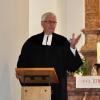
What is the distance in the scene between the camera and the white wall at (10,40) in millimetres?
4152

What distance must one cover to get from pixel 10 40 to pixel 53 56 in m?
0.65

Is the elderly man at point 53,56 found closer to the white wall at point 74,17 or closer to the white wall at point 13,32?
the white wall at point 13,32

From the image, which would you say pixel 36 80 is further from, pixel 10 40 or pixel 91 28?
pixel 91 28

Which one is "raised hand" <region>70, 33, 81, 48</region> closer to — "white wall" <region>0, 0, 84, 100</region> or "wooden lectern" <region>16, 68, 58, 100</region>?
"wooden lectern" <region>16, 68, 58, 100</region>

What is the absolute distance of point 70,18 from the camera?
22.4ft

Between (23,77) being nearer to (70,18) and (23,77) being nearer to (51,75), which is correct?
(51,75)

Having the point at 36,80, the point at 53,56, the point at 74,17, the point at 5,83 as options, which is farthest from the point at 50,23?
the point at 74,17

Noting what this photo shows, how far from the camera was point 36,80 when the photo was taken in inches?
144

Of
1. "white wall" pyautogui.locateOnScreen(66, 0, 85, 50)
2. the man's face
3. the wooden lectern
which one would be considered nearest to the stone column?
the man's face

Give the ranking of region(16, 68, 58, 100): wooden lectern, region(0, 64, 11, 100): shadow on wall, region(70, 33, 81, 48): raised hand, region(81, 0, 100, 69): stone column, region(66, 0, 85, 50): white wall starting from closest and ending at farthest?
region(16, 68, 58, 100): wooden lectern, region(70, 33, 81, 48): raised hand, region(0, 64, 11, 100): shadow on wall, region(81, 0, 100, 69): stone column, region(66, 0, 85, 50): white wall

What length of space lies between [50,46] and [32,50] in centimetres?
19

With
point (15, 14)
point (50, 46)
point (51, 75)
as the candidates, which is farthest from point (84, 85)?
point (15, 14)

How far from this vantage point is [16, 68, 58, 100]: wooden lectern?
3.47 meters

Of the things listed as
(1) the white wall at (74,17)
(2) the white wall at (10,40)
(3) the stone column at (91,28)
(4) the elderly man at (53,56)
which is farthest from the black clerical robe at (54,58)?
(1) the white wall at (74,17)
